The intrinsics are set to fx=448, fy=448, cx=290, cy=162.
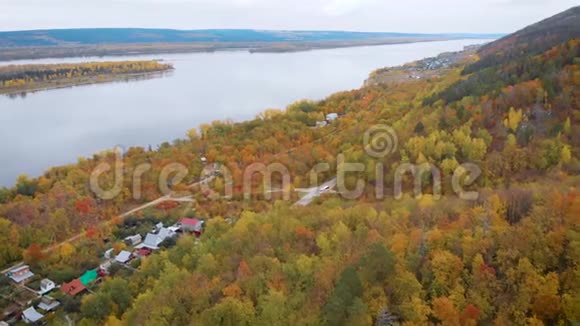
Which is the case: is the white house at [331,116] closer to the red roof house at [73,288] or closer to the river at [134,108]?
the river at [134,108]

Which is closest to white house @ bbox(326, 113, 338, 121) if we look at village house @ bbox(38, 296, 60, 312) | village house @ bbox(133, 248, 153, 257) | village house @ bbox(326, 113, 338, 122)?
village house @ bbox(326, 113, 338, 122)

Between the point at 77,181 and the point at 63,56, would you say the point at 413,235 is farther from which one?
the point at 63,56

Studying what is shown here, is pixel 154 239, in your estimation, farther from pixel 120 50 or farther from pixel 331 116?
pixel 120 50

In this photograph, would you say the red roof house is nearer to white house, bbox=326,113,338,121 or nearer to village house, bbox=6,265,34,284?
village house, bbox=6,265,34,284

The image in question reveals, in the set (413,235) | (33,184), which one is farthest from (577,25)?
(33,184)

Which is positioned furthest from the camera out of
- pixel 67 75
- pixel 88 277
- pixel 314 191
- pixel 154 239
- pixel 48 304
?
pixel 67 75
